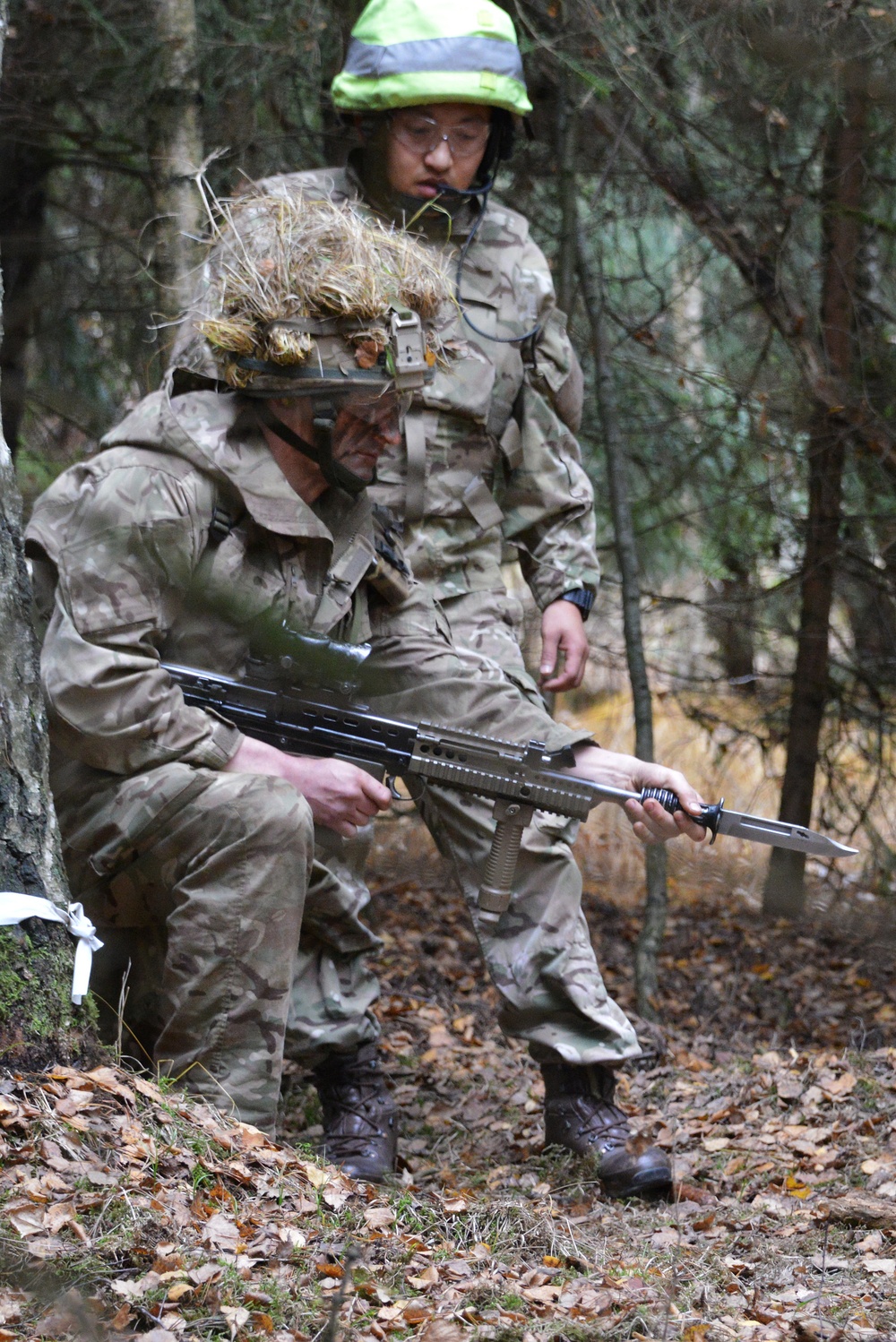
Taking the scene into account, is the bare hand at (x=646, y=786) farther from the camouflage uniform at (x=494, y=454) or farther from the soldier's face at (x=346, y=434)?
A: the soldier's face at (x=346, y=434)

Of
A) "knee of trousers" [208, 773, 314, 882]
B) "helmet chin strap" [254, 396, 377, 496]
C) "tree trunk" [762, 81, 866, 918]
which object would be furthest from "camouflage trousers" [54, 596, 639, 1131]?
"tree trunk" [762, 81, 866, 918]

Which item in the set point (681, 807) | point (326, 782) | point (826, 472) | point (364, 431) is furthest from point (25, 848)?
point (826, 472)

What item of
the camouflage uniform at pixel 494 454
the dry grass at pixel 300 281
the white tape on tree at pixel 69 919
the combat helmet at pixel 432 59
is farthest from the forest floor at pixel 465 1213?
the combat helmet at pixel 432 59

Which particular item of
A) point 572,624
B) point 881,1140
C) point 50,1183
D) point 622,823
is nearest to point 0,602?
point 50,1183

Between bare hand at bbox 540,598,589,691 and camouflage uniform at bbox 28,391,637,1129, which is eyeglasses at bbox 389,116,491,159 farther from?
bare hand at bbox 540,598,589,691

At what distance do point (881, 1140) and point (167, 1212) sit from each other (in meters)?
2.32

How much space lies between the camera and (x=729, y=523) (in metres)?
6.63

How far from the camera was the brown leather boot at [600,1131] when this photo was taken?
3.69 metres

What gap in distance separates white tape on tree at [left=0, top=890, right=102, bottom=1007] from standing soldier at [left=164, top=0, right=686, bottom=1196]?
97cm

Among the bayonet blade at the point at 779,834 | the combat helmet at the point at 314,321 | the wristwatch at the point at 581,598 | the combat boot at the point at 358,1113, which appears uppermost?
the combat helmet at the point at 314,321

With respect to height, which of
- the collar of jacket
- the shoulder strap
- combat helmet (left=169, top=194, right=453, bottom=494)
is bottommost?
the shoulder strap

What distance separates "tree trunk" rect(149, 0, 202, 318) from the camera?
4961 mm

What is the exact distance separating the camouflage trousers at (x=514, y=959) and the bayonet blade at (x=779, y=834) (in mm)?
573

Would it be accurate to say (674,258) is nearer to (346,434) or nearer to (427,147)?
(427,147)
